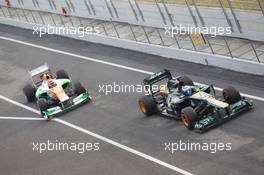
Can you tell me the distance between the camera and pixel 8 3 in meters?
50.7

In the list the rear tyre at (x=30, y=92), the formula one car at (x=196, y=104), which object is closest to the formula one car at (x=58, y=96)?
the rear tyre at (x=30, y=92)

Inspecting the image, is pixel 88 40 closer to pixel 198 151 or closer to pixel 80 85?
pixel 80 85

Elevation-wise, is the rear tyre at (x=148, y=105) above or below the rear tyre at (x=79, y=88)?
below

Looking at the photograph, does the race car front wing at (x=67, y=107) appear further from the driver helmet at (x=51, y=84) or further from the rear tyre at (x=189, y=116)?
the rear tyre at (x=189, y=116)

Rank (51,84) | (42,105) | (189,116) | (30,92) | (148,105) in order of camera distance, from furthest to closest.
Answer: (30,92), (51,84), (42,105), (148,105), (189,116)

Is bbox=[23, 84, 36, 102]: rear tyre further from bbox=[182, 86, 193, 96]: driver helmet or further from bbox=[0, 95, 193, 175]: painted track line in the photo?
bbox=[182, 86, 193, 96]: driver helmet

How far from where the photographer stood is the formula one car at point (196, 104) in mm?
22469

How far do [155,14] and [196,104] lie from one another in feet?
44.6

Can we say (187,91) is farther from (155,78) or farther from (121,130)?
(121,130)

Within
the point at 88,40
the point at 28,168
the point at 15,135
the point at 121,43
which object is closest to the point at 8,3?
the point at 88,40

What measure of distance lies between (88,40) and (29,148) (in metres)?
13.2

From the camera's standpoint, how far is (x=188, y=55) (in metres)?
30.3

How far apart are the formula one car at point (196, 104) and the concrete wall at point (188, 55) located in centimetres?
302

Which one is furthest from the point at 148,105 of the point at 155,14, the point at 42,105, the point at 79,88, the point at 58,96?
the point at 155,14
